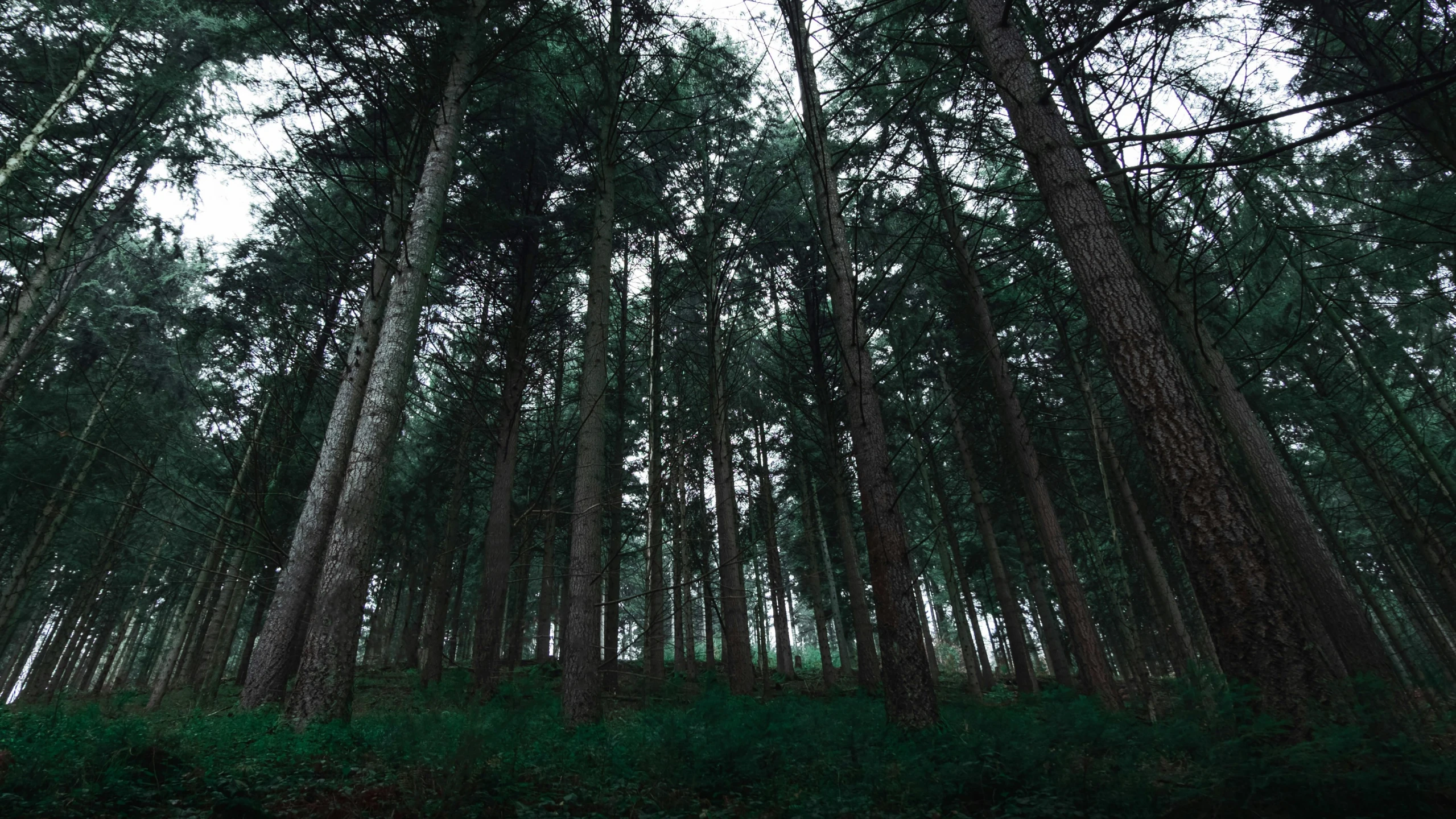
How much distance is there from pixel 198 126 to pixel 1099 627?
1458 inches

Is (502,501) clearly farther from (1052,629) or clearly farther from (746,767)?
(1052,629)

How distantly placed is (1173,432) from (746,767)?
396 cm

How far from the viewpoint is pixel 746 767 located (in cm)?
425

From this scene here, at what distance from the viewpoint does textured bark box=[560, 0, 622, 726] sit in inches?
257

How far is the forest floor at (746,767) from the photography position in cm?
260

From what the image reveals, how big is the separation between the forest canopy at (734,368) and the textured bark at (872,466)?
0.18 ft

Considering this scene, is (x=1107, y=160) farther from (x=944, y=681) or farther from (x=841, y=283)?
(x=944, y=681)

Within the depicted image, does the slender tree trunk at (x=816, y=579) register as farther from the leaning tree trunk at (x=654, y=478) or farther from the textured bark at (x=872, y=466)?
the textured bark at (x=872, y=466)

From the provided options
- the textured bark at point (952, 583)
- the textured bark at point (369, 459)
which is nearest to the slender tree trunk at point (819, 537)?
the textured bark at point (952, 583)

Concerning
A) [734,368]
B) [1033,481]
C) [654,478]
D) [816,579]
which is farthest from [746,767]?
[816,579]

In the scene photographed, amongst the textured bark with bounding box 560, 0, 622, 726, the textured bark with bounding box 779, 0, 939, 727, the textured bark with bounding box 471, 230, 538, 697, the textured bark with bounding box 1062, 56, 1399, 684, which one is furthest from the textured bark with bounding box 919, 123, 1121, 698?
the textured bark with bounding box 471, 230, 538, 697

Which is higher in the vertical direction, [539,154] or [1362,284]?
[539,154]

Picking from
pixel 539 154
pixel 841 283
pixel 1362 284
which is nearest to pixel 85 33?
pixel 539 154

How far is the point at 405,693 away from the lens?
11984 mm
